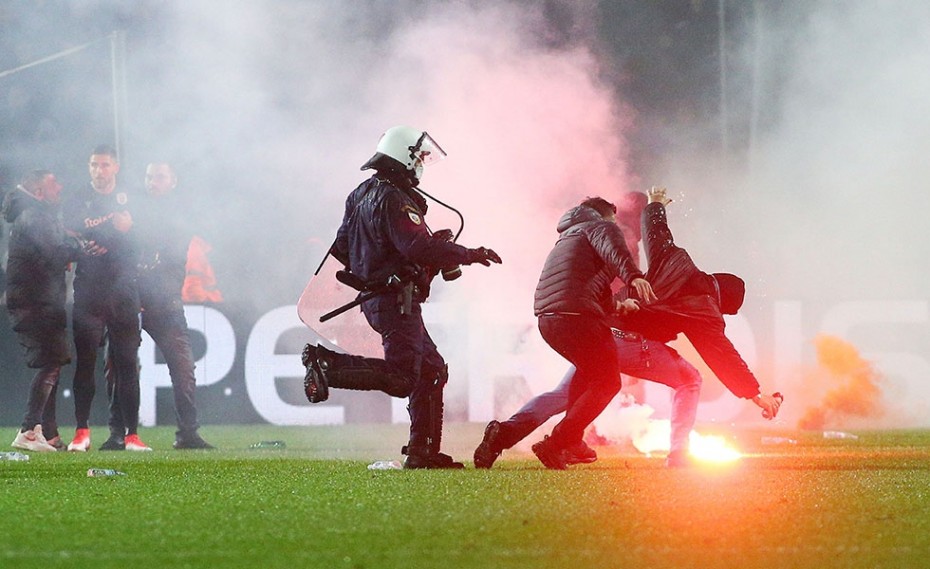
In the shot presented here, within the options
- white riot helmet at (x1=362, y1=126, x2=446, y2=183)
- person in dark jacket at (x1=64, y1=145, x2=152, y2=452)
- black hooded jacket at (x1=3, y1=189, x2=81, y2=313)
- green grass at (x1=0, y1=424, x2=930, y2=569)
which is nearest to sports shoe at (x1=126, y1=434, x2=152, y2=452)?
person in dark jacket at (x1=64, y1=145, x2=152, y2=452)

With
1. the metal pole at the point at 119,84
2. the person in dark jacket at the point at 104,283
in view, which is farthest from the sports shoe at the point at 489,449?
the metal pole at the point at 119,84

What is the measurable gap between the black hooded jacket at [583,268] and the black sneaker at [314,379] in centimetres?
115

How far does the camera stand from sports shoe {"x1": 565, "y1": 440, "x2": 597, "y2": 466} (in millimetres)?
6921

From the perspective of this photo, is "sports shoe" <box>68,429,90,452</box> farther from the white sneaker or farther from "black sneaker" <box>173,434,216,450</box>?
"black sneaker" <box>173,434,216,450</box>

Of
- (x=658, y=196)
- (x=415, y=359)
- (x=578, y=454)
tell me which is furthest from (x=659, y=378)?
(x=415, y=359)

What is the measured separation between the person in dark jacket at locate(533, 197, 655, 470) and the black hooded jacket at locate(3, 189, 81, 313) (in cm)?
412

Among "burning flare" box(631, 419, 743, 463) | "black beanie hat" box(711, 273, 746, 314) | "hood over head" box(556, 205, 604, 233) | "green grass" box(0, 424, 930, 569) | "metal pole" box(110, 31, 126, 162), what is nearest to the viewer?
"green grass" box(0, 424, 930, 569)

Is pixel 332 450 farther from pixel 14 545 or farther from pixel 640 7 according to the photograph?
pixel 640 7

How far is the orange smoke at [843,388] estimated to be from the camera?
12.4 meters

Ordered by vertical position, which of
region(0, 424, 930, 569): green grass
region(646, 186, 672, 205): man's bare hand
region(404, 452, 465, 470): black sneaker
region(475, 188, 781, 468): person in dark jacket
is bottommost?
region(0, 424, 930, 569): green grass

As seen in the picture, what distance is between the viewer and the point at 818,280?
13422 millimetres

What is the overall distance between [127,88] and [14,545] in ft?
30.6

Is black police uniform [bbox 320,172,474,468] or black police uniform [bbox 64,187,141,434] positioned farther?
black police uniform [bbox 64,187,141,434]

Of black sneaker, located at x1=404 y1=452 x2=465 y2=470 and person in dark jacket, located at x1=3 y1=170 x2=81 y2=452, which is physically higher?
person in dark jacket, located at x1=3 y1=170 x2=81 y2=452
